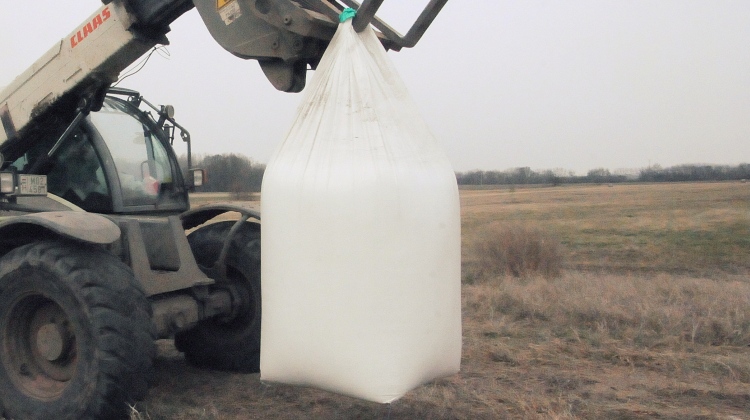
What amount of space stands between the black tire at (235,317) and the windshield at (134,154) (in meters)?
0.50

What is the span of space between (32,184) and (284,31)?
199cm

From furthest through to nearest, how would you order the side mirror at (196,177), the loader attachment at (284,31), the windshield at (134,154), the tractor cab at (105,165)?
the side mirror at (196,177) < the windshield at (134,154) < the tractor cab at (105,165) < the loader attachment at (284,31)

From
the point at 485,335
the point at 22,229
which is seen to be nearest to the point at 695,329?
the point at 485,335

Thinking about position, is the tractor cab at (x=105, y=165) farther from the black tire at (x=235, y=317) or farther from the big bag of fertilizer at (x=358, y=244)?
the big bag of fertilizer at (x=358, y=244)

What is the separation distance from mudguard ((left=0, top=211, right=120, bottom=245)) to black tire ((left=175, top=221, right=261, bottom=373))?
3.83 ft

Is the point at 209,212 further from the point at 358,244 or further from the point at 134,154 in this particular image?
the point at 358,244

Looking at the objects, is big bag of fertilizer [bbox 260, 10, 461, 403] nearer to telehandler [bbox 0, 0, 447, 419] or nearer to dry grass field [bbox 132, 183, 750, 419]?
telehandler [bbox 0, 0, 447, 419]

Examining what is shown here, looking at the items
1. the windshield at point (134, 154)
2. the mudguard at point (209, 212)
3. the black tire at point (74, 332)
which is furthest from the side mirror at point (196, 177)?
the black tire at point (74, 332)

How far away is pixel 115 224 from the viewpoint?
4035 millimetres

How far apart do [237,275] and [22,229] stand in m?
1.45

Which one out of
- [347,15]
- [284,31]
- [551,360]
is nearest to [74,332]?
[284,31]

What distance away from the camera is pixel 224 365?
510cm

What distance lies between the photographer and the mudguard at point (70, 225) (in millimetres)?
3650

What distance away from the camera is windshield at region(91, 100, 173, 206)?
4.74m
